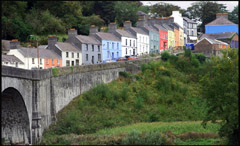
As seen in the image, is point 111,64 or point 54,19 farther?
point 54,19

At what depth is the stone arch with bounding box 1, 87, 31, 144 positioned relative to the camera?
38.0m

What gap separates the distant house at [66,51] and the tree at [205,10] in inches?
1599

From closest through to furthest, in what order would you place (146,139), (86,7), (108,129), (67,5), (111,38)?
(146,139) → (108,129) → (111,38) → (67,5) → (86,7)

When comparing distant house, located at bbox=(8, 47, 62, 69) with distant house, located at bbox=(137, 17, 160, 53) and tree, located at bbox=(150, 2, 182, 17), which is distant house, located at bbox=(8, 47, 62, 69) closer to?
distant house, located at bbox=(137, 17, 160, 53)

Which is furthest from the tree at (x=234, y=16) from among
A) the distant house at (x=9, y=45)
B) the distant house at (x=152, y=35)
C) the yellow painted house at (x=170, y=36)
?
the distant house at (x=9, y=45)

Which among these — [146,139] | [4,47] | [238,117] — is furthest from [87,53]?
[238,117]

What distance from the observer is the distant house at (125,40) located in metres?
70.5

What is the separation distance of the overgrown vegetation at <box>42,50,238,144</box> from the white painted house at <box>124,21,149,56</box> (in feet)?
35.2

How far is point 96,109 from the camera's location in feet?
153

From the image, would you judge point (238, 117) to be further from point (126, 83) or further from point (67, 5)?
point (67, 5)

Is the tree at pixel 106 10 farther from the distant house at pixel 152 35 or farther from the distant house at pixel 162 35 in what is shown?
the distant house at pixel 152 35

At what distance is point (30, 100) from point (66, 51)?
22321 mm

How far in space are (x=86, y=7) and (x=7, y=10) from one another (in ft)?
59.8

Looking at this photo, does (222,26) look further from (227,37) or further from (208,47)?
(208,47)
